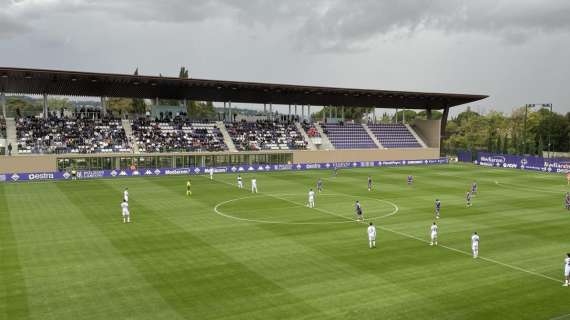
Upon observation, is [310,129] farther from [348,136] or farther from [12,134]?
[12,134]

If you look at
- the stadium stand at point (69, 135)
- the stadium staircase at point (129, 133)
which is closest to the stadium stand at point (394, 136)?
the stadium staircase at point (129, 133)

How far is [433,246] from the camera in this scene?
91.6 feet

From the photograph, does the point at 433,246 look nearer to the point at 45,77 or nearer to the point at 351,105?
the point at 45,77

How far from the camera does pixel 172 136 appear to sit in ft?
237

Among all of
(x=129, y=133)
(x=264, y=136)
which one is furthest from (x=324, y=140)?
(x=129, y=133)

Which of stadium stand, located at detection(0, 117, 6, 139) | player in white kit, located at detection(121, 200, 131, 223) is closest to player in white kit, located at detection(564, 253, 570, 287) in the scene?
player in white kit, located at detection(121, 200, 131, 223)

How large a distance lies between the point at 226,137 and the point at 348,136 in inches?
896

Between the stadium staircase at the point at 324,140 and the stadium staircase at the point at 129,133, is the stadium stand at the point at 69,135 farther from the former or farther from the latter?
the stadium staircase at the point at 324,140

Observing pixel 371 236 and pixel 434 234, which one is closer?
pixel 371 236

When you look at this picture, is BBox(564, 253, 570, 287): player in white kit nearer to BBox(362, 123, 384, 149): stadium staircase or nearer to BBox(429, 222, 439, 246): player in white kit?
BBox(429, 222, 439, 246): player in white kit

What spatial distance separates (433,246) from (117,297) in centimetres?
1705

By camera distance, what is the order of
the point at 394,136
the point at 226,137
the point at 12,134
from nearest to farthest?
the point at 12,134 < the point at 226,137 < the point at 394,136

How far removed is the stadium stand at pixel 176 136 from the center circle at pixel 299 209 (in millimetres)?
25919

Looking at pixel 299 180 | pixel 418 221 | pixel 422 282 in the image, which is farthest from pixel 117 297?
pixel 299 180
